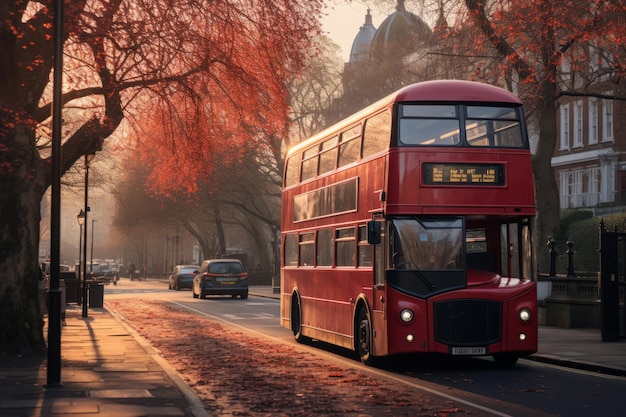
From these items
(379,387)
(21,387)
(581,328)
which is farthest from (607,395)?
(581,328)

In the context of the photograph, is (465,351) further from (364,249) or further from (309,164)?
(309,164)

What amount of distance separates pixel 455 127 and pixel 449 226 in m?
1.52

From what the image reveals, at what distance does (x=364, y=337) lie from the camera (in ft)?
57.6

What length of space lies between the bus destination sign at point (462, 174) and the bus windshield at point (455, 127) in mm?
334

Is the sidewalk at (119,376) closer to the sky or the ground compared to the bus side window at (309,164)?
closer to the ground

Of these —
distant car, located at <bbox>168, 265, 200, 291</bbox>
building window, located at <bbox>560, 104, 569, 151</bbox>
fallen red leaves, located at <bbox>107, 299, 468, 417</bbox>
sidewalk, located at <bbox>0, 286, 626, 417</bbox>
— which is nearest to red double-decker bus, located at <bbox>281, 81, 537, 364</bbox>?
fallen red leaves, located at <bbox>107, 299, 468, 417</bbox>

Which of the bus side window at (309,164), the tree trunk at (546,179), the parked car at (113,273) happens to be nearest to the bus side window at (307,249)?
the bus side window at (309,164)

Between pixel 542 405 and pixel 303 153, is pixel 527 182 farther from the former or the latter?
pixel 303 153

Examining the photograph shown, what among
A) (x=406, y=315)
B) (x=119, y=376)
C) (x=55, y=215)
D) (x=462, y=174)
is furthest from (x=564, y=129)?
(x=55, y=215)

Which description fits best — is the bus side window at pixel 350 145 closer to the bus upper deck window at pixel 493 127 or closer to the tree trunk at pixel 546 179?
the bus upper deck window at pixel 493 127

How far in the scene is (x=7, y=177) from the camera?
17.2 metres

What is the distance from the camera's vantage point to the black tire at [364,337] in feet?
56.0

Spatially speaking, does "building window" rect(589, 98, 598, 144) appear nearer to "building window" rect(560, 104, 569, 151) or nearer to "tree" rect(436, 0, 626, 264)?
"building window" rect(560, 104, 569, 151)

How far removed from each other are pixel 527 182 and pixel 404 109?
217 cm
